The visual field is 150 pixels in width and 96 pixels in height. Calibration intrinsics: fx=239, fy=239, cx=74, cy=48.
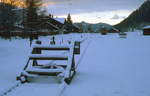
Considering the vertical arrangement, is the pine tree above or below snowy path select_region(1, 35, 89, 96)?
above

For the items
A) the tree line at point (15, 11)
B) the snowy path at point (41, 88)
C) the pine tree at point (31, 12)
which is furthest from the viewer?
the pine tree at point (31, 12)

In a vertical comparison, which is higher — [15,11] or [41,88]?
[15,11]

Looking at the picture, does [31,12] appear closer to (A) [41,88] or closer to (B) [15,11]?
(B) [15,11]

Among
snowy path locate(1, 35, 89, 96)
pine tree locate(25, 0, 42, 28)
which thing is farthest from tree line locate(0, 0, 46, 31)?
snowy path locate(1, 35, 89, 96)

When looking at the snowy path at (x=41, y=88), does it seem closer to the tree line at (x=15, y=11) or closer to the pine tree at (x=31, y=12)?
the tree line at (x=15, y=11)

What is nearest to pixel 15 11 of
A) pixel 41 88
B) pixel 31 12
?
pixel 31 12

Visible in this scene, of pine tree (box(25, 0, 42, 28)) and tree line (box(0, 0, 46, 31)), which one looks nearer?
tree line (box(0, 0, 46, 31))

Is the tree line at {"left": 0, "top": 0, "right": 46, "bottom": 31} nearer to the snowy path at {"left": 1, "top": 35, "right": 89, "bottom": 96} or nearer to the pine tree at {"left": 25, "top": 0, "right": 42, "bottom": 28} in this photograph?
the pine tree at {"left": 25, "top": 0, "right": 42, "bottom": 28}

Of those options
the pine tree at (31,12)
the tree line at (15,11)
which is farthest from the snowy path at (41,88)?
the pine tree at (31,12)

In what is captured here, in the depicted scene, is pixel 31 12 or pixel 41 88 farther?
pixel 31 12

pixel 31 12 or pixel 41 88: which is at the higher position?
pixel 31 12

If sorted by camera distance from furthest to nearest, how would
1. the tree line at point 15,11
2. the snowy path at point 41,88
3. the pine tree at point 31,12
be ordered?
the pine tree at point 31,12
the tree line at point 15,11
the snowy path at point 41,88

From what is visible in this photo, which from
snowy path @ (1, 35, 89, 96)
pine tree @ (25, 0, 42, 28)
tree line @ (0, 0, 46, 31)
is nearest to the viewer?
snowy path @ (1, 35, 89, 96)

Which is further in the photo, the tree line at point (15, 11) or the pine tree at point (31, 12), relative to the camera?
the pine tree at point (31, 12)
